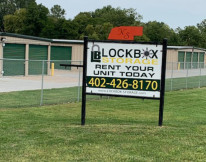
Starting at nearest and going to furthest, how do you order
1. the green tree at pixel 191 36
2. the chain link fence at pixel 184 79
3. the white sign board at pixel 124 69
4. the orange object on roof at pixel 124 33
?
the white sign board at pixel 124 69, the orange object on roof at pixel 124 33, the chain link fence at pixel 184 79, the green tree at pixel 191 36

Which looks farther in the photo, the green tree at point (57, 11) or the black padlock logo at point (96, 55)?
the green tree at point (57, 11)

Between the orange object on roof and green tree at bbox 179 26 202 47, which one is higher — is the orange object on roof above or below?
below

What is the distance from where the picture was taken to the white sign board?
7.55m

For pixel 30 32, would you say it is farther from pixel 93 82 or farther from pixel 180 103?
pixel 93 82

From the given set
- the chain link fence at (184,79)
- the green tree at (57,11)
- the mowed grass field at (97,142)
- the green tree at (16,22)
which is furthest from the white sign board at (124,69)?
the green tree at (57,11)

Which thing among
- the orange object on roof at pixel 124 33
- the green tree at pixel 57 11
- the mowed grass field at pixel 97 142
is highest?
the green tree at pixel 57 11

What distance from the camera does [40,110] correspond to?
11.6 metres

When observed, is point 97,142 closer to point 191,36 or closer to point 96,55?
point 96,55

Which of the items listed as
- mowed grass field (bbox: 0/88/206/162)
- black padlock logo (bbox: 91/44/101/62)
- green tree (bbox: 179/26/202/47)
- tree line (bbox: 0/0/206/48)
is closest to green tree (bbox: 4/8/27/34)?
tree line (bbox: 0/0/206/48)

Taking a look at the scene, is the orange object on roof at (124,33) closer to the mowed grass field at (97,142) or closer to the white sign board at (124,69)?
the white sign board at (124,69)

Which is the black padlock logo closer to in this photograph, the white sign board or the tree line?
the white sign board

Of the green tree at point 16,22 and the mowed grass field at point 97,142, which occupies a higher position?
the green tree at point 16,22

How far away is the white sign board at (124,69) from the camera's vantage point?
7.55 metres

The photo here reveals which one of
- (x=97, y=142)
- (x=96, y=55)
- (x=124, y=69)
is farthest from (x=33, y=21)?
(x=97, y=142)
